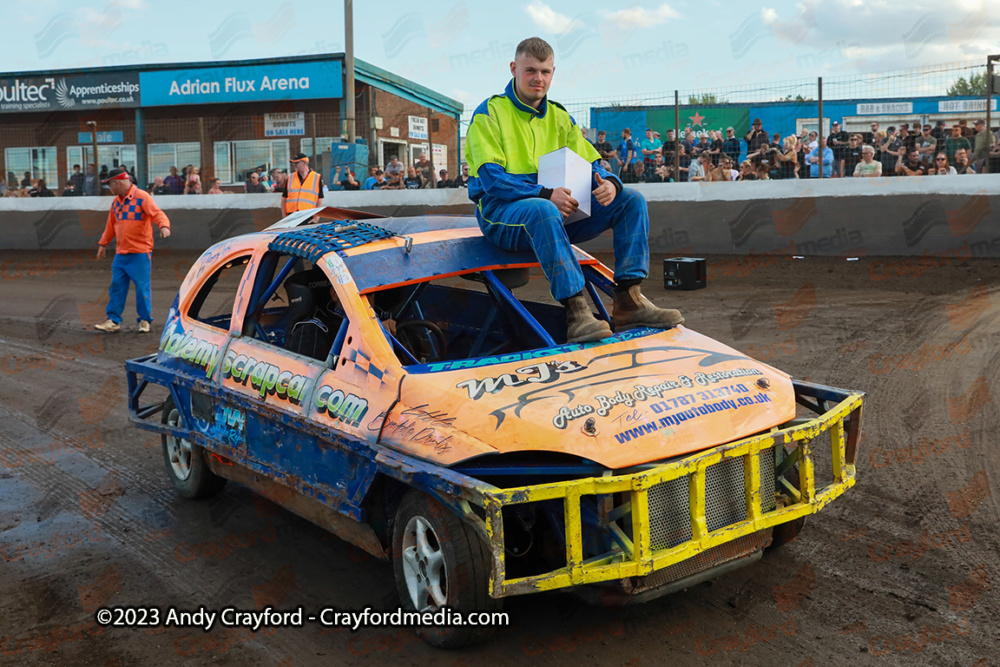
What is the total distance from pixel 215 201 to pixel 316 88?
8680 mm

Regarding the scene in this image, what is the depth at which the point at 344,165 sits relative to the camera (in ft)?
62.2

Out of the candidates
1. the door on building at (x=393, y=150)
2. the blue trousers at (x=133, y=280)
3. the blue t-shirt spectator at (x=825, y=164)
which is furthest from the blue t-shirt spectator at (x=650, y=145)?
the door on building at (x=393, y=150)

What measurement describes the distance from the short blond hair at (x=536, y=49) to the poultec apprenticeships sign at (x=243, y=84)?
899 inches

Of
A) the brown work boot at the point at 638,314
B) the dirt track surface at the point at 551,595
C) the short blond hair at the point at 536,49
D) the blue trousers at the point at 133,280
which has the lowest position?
the dirt track surface at the point at 551,595

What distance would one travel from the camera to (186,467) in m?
5.62

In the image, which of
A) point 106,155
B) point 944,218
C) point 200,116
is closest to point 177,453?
point 944,218

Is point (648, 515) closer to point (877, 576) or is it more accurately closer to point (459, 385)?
point (459, 385)

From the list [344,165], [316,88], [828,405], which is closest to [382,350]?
[828,405]

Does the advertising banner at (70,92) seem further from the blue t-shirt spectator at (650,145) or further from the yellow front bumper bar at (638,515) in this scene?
the yellow front bumper bar at (638,515)

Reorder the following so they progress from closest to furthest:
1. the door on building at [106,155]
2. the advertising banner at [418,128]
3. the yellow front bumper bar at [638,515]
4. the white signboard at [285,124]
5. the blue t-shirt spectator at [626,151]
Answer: the yellow front bumper bar at [638,515]
the blue t-shirt spectator at [626,151]
the white signboard at [285,124]
the door on building at [106,155]
the advertising banner at [418,128]

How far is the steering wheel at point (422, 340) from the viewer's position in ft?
15.7

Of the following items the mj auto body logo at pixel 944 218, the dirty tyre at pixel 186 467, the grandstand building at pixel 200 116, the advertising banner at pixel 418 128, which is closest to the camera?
the dirty tyre at pixel 186 467

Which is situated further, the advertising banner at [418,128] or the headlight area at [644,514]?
the advertising banner at [418,128]

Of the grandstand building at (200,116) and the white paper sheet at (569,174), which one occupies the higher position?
the grandstand building at (200,116)
